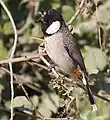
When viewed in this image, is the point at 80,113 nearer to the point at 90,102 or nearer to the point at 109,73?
the point at 90,102

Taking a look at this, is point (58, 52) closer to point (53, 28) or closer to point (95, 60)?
point (53, 28)

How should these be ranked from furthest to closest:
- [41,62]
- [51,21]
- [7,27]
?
1. [7,27]
2. [41,62]
3. [51,21]

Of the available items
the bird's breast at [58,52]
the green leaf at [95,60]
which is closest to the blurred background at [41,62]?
the green leaf at [95,60]

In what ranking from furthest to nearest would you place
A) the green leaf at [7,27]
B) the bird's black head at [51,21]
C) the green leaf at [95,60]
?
the green leaf at [7,27], the green leaf at [95,60], the bird's black head at [51,21]

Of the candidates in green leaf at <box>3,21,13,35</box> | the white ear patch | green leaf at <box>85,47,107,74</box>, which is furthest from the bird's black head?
green leaf at <box>3,21,13,35</box>

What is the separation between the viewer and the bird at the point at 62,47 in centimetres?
329

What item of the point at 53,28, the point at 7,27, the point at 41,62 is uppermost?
the point at 7,27

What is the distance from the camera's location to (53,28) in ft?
10.9

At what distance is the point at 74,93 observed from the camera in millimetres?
3184

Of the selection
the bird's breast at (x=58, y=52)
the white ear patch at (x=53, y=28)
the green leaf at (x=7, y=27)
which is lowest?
the bird's breast at (x=58, y=52)

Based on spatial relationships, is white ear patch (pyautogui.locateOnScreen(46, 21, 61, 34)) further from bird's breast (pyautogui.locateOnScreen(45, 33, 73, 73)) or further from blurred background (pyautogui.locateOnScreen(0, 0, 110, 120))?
blurred background (pyautogui.locateOnScreen(0, 0, 110, 120))

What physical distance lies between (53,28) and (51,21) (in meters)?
0.06

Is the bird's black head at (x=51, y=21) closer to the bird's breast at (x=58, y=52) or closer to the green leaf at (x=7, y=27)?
the bird's breast at (x=58, y=52)

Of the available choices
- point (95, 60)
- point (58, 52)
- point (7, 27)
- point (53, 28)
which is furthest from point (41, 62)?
point (7, 27)
